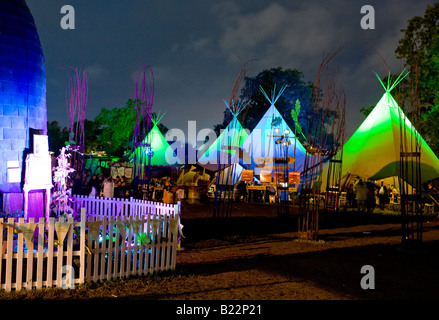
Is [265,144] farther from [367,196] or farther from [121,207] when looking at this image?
[121,207]

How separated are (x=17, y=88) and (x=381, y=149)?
1798cm

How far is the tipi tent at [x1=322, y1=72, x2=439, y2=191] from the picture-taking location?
20469mm

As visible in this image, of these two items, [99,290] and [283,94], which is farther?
[283,94]

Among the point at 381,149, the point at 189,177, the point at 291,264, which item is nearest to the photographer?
the point at 291,264

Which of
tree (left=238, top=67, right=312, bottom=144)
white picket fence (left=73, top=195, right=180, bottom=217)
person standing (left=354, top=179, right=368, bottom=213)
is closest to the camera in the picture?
white picket fence (left=73, top=195, right=180, bottom=217)

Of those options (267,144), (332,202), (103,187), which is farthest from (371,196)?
(103,187)

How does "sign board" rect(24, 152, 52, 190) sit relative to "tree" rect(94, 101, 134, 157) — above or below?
below

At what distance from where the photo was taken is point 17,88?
358 inches

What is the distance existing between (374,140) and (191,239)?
1494 centimetres

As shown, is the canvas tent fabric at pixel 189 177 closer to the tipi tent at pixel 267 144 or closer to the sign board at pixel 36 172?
the tipi tent at pixel 267 144

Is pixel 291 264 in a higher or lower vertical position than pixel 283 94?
lower

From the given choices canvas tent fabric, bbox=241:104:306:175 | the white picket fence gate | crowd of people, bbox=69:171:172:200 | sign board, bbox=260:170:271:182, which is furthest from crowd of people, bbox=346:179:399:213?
the white picket fence gate

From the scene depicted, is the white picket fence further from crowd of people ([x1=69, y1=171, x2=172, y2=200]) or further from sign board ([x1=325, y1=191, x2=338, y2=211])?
sign board ([x1=325, y1=191, x2=338, y2=211])

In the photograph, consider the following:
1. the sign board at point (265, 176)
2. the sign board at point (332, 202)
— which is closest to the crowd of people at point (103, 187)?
the sign board at point (265, 176)
